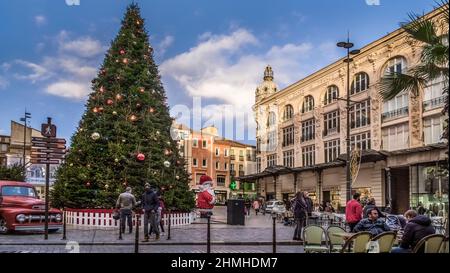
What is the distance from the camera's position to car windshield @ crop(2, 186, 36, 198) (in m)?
18.3

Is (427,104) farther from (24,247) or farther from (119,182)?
(24,247)

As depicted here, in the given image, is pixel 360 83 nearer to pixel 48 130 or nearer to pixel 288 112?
pixel 288 112

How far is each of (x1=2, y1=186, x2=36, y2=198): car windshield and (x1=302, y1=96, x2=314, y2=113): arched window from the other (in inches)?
1494

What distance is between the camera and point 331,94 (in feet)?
161

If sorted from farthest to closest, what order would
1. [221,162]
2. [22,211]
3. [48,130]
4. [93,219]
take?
[221,162] < [93,219] < [22,211] < [48,130]

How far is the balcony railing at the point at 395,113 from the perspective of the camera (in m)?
38.5

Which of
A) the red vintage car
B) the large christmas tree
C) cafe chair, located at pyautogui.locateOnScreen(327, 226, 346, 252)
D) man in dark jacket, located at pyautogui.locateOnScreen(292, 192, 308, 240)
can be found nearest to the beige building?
man in dark jacket, located at pyautogui.locateOnScreen(292, 192, 308, 240)

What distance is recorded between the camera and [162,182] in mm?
22281

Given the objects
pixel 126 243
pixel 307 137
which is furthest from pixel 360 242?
pixel 307 137

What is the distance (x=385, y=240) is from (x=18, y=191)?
14.8 m

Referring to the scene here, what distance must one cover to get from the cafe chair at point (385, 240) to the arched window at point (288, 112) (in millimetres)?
49878

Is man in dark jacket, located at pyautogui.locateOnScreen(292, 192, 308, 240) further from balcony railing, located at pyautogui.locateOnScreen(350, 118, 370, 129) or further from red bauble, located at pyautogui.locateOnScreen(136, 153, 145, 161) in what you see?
balcony railing, located at pyautogui.locateOnScreen(350, 118, 370, 129)

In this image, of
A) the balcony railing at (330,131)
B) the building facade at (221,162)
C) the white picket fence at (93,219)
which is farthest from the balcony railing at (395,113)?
the building facade at (221,162)
